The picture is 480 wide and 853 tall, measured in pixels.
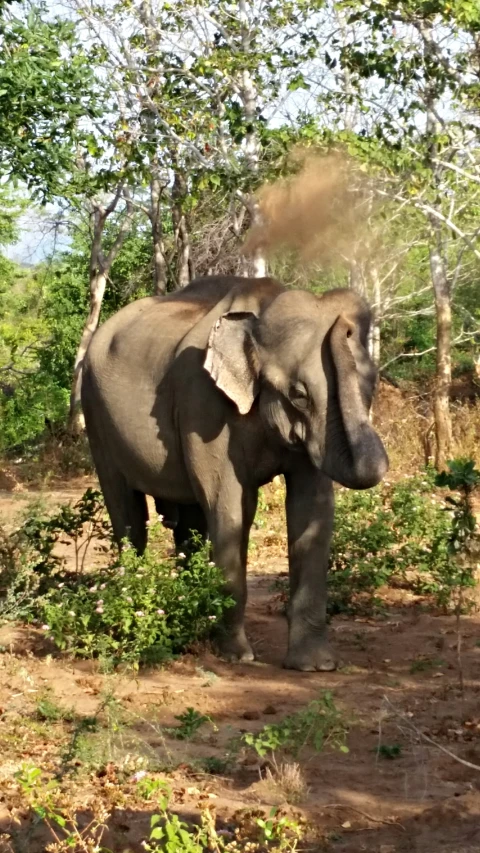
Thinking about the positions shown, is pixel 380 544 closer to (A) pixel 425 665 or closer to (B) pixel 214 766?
(A) pixel 425 665

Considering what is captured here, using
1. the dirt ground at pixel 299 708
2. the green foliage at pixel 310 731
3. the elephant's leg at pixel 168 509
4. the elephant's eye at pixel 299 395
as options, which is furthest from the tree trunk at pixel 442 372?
the green foliage at pixel 310 731

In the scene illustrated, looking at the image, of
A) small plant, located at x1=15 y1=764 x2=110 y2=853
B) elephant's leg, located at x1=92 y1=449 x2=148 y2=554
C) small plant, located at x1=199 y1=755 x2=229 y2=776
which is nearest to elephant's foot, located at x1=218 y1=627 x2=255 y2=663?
elephant's leg, located at x1=92 y1=449 x2=148 y2=554

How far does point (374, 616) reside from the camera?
9.19 metres

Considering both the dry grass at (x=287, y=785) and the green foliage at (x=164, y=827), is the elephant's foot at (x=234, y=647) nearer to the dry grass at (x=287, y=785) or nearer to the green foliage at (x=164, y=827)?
the dry grass at (x=287, y=785)

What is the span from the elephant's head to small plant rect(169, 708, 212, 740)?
4.98 ft

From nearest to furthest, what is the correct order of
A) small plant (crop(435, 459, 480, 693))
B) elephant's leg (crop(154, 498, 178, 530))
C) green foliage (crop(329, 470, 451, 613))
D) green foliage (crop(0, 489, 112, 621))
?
small plant (crop(435, 459, 480, 693)) < green foliage (crop(0, 489, 112, 621)) < green foliage (crop(329, 470, 451, 613)) < elephant's leg (crop(154, 498, 178, 530))

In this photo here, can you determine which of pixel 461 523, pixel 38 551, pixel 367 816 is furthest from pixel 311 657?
pixel 367 816

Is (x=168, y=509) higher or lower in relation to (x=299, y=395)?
lower

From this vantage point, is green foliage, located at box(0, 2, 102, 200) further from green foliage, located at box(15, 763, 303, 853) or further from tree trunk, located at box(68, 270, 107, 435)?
tree trunk, located at box(68, 270, 107, 435)

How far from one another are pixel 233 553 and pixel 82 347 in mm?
12738

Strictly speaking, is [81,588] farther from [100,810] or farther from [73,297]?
[73,297]

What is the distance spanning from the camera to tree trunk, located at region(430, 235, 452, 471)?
16.1 meters

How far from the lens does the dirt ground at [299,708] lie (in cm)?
502

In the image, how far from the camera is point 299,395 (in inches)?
298
